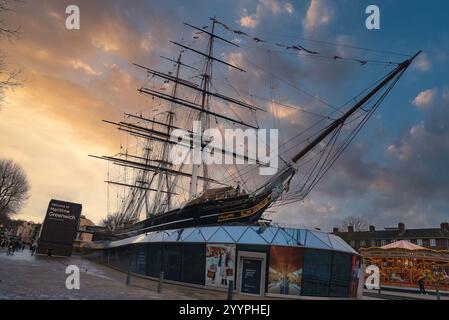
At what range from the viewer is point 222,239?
19.6 meters

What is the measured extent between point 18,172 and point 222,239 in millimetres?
52014

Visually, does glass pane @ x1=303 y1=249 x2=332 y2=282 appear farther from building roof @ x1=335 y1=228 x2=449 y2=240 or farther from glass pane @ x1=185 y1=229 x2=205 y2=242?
building roof @ x1=335 y1=228 x2=449 y2=240

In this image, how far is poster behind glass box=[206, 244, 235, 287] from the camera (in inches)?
740

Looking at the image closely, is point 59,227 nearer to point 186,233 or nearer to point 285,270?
point 186,233

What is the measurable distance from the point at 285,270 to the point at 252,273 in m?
1.88

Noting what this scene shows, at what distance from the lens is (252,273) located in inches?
725

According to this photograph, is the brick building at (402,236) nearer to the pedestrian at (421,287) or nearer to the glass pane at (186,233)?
the pedestrian at (421,287)

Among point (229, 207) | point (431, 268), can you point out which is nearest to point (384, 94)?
point (229, 207)

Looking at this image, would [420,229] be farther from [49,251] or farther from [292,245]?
[49,251]

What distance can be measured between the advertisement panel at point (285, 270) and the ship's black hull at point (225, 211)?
4.89 meters

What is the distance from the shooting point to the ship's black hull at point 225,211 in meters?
23.0

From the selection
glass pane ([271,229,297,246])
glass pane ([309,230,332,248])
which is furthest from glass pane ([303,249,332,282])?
glass pane ([271,229,297,246])

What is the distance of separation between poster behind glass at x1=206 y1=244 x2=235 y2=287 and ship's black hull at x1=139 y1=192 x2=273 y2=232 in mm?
3588
